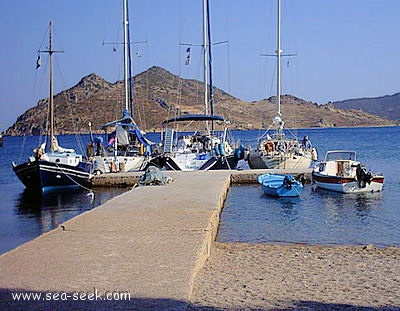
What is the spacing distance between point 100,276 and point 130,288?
2.70 feet

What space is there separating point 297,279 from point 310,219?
10251mm

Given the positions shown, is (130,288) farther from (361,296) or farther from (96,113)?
(96,113)

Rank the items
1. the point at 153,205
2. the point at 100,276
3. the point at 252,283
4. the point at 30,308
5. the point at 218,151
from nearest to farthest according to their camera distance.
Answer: the point at 30,308, the point at 100,276, the point at 252,283, the point at 153,205, the point at 218,151

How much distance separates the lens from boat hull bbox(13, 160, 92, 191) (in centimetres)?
2889

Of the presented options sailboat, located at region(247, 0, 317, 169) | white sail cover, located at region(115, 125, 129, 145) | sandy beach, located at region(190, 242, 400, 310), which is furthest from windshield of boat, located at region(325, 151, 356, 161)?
sandy beach, located at region(190, 242, 400, 310)

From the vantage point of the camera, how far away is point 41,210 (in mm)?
24078

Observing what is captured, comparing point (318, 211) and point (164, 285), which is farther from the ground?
point (164, 285)

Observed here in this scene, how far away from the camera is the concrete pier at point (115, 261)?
7484 millimetres

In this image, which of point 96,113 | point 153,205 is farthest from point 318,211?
point 96,113

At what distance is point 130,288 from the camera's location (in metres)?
7.91

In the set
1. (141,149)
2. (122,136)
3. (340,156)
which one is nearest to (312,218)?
(141,149)

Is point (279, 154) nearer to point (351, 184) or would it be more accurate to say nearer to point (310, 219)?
point (351, 184)

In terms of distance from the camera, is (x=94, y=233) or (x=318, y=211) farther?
(x=318, y=211)

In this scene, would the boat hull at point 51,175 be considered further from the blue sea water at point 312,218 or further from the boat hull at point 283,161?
the boat hull at point 283,161
